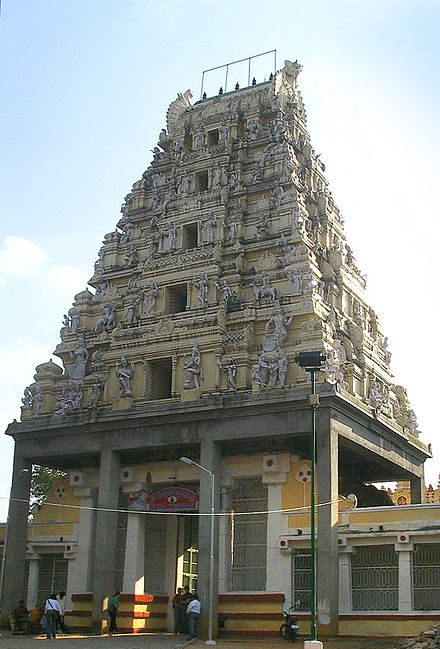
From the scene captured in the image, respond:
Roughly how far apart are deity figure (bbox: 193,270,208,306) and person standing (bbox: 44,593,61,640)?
14.3 metres

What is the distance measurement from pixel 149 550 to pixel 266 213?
16.6m

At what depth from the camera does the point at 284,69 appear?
4878 centimetres

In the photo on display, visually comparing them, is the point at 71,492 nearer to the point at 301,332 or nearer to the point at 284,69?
the point at 301,332

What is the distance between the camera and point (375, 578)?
33.2 metres

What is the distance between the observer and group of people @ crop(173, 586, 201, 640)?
33016 mm

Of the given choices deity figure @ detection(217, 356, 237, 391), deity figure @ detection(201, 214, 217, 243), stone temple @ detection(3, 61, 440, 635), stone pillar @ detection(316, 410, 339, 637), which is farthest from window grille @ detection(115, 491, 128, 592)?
deity figure @ detection(201, 214, 217, 243)

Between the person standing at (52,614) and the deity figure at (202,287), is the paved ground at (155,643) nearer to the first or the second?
the person standing at (52,614)

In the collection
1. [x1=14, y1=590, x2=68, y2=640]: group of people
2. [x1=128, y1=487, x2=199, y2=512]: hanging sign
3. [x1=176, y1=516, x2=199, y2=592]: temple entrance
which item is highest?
[x1=128, y1=487, x2=199, y2=512]: hanging sign

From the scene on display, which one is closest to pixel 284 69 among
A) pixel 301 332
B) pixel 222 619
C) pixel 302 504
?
pixel 301 332

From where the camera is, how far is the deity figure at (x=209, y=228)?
137 feet

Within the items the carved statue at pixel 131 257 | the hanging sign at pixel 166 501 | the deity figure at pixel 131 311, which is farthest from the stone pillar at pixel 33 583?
the carved statue at pixel 131 257

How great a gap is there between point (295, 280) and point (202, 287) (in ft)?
15.1

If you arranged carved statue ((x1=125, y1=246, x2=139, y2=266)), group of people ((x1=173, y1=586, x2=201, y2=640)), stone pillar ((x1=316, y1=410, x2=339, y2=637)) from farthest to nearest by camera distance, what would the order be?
carved statue ((x1=125, y1=246, x2=139, y2=266)) → group of people ((x1=173, y1=586, x2=201, y2=640)) → stone pillar ((x1=316, y1=410, x2=339, y2=637))

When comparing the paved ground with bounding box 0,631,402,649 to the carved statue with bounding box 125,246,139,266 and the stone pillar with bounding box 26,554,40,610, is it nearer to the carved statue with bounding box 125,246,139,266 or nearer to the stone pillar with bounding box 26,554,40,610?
the stone pillar with bounding box 26,554,40,610
